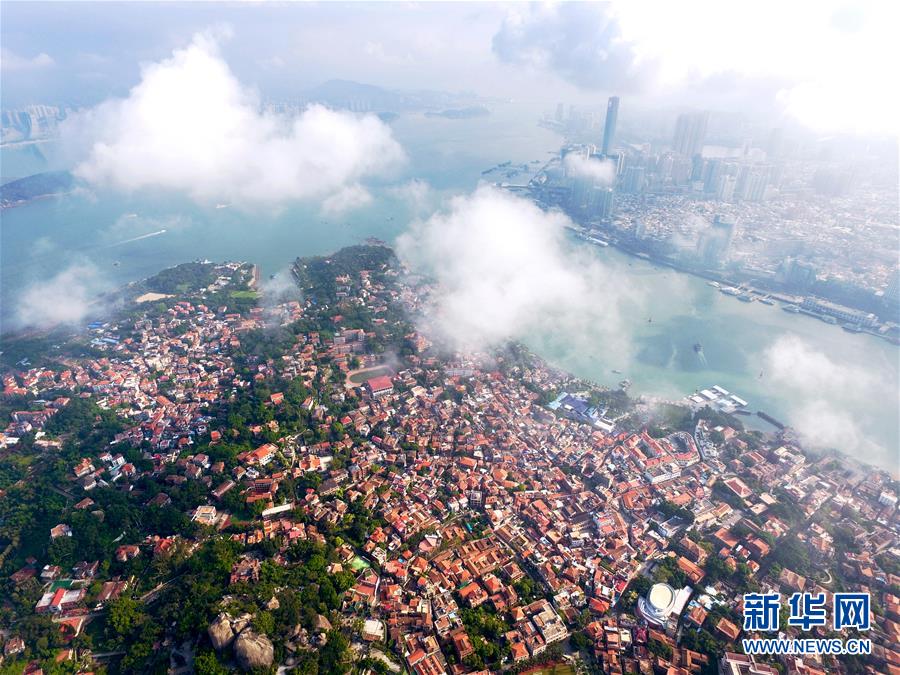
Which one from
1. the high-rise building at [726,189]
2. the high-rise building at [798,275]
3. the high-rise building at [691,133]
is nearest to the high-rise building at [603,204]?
the high-rise building at [726,189]

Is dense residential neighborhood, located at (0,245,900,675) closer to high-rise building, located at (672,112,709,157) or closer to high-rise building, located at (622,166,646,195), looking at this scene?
high-rise building, located at (622,166,646,195)

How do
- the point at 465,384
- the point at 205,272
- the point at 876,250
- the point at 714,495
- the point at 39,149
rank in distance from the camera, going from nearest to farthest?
the point at 714,495
the point at 465,384
the point at 205,272
the point at 876,250
the point at 39,149

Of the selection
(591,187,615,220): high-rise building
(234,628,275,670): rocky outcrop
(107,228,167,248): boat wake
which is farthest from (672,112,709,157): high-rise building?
(234,628,275,670): rocky outcrop

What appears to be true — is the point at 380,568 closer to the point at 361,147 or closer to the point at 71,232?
the point at 71,232

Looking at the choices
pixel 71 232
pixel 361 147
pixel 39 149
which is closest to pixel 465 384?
pixel 71 232

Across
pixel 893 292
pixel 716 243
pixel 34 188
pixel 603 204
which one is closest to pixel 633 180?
pixel 603 204
